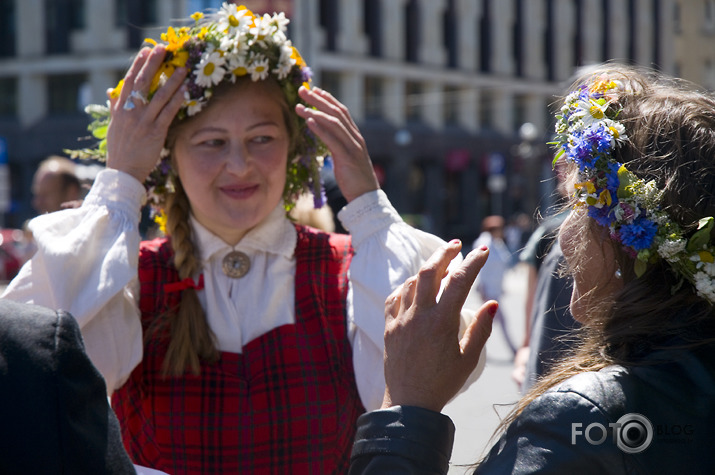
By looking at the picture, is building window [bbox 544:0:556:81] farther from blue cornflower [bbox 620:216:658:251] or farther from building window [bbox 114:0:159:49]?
blue cornflower [bbox 620:216:658:251]

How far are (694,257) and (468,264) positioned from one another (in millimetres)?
410

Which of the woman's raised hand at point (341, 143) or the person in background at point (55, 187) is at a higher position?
the woman's raised hand at point (341, 143)

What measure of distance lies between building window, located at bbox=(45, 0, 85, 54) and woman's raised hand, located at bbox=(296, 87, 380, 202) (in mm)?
27356

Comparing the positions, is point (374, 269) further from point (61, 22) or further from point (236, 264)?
point (61, 22)

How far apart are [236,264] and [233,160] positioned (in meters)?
0.31

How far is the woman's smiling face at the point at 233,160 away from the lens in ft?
7.93

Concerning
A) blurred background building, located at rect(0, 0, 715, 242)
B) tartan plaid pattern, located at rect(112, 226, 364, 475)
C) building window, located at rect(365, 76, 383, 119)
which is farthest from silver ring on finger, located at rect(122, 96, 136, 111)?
building window, located at rect(365, 76, 383, 119)

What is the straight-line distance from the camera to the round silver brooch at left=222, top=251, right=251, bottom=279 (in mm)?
2436

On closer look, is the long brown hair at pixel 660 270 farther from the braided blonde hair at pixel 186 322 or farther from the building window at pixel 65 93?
the building window at pixel 65 93

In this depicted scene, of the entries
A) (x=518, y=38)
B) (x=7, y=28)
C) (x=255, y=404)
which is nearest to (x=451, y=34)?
(x=518, y=38)

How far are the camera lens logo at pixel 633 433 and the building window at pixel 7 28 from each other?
2992 centimetres

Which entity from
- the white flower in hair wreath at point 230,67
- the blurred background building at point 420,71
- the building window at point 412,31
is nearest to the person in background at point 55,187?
the white flower in hair wreath at point 230,67

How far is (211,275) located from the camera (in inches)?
96.2

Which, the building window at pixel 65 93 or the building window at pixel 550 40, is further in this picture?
the building window at pixel 550 40
